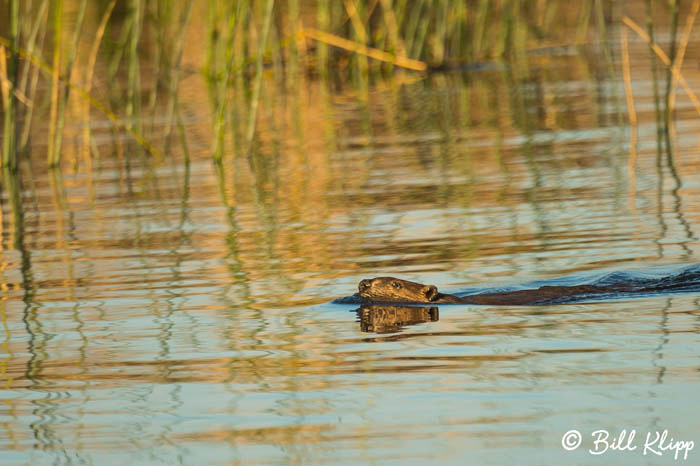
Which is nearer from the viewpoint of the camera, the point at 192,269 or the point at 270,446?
the point at 270,446

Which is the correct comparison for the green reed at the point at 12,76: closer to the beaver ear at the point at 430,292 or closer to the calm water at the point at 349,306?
the calm water at the point at 349,306

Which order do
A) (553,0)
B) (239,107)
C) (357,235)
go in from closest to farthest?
(357,235)
(239,107)
(553,0)

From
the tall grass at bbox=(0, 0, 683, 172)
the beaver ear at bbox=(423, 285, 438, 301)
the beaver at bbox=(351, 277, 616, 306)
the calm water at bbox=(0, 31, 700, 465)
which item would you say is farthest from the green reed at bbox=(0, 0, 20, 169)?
the beaver ear at bbox=(423, 285, 438, 301)

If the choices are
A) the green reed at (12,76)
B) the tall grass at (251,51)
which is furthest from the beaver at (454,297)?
the green reed at (12,76)

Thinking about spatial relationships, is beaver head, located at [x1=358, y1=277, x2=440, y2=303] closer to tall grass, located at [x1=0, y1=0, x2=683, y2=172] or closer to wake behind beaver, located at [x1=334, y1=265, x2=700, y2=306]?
wake behind beaver, located at [x1=334, y1=265, x2=700, y2=306]

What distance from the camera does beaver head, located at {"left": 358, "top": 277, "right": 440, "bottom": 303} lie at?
7.45m

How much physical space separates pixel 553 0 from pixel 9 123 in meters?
12.0

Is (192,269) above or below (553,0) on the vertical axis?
below

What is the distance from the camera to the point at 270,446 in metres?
4.97

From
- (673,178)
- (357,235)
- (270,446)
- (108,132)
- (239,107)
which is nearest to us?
(270,446)

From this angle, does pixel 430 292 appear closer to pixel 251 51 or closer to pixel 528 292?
pixel 528 292

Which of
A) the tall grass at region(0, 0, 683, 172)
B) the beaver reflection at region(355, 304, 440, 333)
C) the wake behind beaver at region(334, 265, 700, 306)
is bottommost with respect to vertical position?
the beaver reflection at region(355, 304, 440, 333)

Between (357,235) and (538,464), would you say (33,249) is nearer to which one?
(357,235)

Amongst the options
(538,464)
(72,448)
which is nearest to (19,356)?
(72,448)
